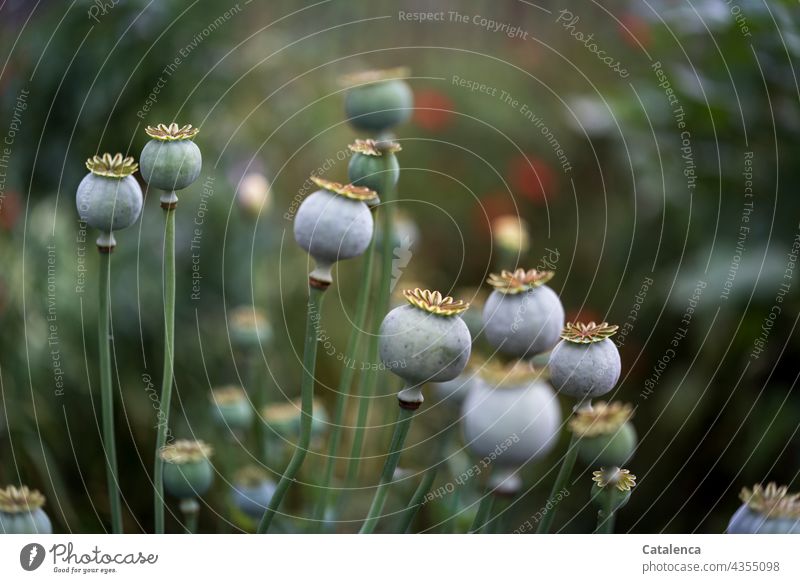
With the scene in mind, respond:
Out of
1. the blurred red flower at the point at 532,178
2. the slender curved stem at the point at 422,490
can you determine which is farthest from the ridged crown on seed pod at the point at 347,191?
the blurred red flower at the point at 532,178

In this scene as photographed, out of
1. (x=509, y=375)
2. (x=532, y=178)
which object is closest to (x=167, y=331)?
(x=509, y=375)

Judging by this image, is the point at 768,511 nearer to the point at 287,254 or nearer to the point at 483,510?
the point at 483,510

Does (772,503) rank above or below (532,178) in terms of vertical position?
below

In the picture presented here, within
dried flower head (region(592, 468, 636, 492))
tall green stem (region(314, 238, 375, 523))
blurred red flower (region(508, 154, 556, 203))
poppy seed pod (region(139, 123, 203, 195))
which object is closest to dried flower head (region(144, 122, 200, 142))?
poppy seed pod (region(139, 123, 203, 195))

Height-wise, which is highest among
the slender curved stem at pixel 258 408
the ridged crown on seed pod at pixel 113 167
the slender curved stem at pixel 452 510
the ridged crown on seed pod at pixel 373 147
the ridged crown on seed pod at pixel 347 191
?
the ridged crown on seed pod at pixel 373 147

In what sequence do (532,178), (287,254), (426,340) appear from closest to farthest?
(426,340)
(287,254)
(532,178)

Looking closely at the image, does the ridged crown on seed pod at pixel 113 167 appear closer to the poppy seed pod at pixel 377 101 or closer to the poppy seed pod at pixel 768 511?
the poppy seed pod at pixel 377 101
